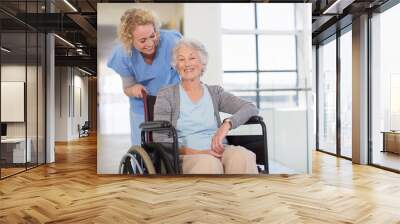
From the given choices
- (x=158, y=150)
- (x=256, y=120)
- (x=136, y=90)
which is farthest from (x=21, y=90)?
(x=256, y=120)

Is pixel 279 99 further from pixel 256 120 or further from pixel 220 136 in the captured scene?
pixel 220 136

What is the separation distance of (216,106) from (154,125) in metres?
0.96

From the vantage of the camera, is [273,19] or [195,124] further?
[273,19]

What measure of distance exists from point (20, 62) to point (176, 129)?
3035 mm

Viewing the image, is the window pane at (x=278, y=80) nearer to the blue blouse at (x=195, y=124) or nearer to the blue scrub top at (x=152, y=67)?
the blue blouse at (x=195, y=124)

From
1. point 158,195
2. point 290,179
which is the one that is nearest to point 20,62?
point 158,195

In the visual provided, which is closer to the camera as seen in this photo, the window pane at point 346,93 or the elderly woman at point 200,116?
the elderly woman at point 200,116

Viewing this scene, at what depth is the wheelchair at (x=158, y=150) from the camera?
5.99m

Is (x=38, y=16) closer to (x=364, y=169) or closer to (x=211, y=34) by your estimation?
(x=211, y=34)

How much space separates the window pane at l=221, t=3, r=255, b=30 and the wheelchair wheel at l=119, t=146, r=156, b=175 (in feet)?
7.51

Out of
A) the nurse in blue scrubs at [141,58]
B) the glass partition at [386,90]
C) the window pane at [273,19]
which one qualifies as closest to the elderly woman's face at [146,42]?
the nurse in blue scrubs at [141,58]

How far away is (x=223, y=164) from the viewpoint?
6.10 metres

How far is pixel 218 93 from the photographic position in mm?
6172

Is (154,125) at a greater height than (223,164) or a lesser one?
greater
